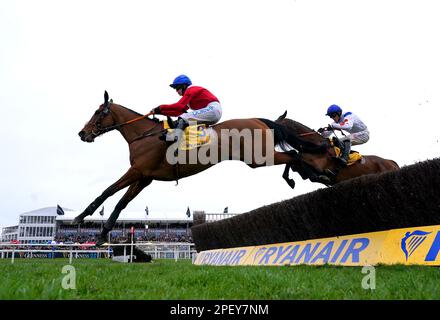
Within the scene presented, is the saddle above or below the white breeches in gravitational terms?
above

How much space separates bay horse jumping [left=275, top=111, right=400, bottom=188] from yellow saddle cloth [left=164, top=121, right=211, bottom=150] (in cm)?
180

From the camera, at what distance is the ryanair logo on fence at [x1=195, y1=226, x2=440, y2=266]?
5.34 metres

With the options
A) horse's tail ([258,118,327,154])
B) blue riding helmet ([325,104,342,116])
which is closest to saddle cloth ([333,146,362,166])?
blue riding helmet ([325,104,342,116])

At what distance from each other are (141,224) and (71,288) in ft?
140

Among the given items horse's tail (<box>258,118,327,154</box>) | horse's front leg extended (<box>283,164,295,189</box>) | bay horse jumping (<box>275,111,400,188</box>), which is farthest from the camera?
horse's front leg extended (<box>283,164,295,189</box>)

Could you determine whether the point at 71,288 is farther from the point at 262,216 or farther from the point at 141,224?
the point at 141,224

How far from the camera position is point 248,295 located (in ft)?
9.76

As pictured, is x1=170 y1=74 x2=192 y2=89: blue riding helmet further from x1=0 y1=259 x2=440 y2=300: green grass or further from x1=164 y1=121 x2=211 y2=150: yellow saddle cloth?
x1=0 y1=259 x2=440 y2=300: green grass

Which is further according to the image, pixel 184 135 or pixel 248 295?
pixel 184 135

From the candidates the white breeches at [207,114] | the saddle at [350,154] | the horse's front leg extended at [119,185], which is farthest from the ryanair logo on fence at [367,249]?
the horse's front leg extended at [119,185]

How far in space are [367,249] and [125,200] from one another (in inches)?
148

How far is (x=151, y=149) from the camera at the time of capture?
6613mm
